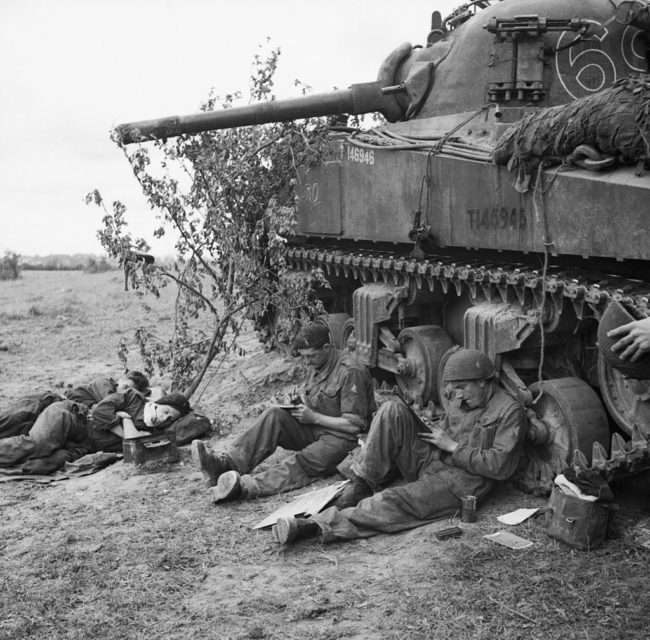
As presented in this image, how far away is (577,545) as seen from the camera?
17.9ft

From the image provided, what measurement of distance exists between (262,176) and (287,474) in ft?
13.9

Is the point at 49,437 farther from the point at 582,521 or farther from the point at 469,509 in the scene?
the point at 582,521

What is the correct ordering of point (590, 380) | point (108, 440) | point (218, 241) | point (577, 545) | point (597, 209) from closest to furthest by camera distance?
point (577, 545) → point (597, 209) → point (590, 380) → point (108, 440) → point (218, 241)

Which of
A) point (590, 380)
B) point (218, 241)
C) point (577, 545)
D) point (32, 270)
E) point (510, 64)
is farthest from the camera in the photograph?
point (32, 270)

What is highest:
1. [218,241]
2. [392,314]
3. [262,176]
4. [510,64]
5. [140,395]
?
[510,64]

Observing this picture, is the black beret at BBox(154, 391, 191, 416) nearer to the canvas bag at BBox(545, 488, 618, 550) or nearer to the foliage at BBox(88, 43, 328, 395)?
the foliage at BBox(88, 43, 328, 395)

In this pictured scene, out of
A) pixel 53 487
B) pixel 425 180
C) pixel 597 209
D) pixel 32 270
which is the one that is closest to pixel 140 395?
pixel 53 487

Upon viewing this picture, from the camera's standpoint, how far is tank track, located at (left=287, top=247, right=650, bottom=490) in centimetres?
566

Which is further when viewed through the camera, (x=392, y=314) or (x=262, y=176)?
(x=262, y=176)

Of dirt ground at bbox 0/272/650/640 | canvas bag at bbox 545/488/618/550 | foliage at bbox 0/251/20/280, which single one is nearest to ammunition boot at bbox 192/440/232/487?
dirt ground at bbox 0/272/650/640

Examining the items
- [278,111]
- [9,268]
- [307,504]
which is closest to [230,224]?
[278,111]

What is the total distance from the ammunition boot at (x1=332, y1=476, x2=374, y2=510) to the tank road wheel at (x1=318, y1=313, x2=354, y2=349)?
3619mm

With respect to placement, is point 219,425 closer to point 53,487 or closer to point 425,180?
point 53,487

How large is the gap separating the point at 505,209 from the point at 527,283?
2.18 feet
